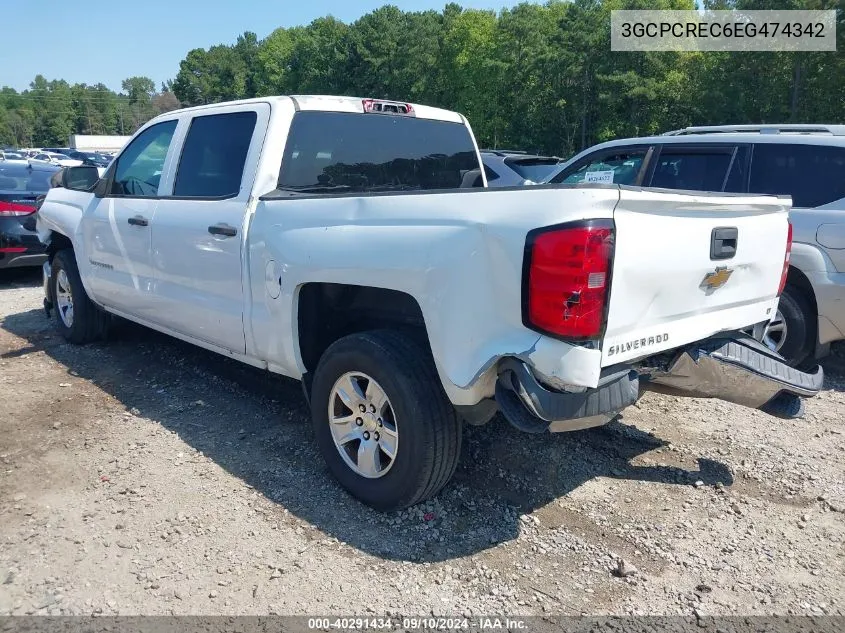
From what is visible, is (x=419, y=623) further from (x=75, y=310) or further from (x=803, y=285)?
(x=75, y=310)

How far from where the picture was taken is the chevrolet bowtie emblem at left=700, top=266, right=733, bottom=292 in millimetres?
2920

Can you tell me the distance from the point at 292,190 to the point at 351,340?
1121mm

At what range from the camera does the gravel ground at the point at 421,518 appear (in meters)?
2.70

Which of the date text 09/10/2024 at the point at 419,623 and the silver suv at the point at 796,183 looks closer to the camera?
the date text 09/10/2024 at the point at 419,623

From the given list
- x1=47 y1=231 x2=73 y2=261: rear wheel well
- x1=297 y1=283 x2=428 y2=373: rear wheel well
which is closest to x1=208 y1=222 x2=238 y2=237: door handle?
x1=297 y1=283 x2=428 y2=373: rear wheel well

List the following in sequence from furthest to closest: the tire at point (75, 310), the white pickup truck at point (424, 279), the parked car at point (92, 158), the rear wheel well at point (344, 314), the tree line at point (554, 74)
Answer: the parked car at point (92, 158) < the tree line at point (554, 74) < the tire at point (75, 310) < the rear wheel well at point (344, 314) < the white pickup truck at point (424, 279)

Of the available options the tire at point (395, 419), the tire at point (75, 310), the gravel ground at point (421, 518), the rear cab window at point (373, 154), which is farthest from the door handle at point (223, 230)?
the tire at point (75, 310)

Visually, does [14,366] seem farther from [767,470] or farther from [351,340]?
[767,470]

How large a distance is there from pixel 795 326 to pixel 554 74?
35.8 m

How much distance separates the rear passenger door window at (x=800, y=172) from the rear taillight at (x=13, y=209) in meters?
8.54

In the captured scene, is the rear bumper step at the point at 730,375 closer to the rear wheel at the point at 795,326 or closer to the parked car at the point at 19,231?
the rear wheel at the point at 795,326

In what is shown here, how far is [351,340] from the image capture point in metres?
3.24

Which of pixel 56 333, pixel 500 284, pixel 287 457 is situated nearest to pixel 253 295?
pixel 287 457

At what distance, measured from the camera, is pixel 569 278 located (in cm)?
238
